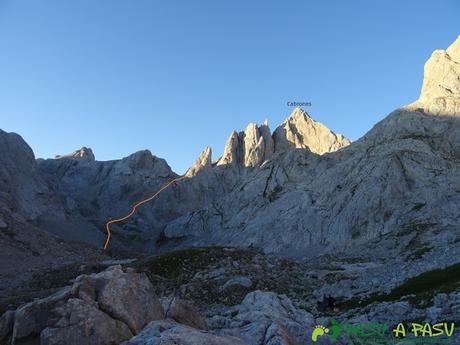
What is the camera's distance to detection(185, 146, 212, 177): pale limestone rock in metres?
171

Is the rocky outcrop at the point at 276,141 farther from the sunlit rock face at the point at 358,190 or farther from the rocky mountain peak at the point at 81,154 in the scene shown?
the rocky mountain peak at the point at 81,154

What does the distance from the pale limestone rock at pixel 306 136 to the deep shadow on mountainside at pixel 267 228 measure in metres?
0.60

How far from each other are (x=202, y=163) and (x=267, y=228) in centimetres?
8480

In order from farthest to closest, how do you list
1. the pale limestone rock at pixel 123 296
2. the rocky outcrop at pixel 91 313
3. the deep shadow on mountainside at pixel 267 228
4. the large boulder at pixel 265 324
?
the deep shadow on mountainside at pixel 267 228
the pale limestone rock at pixel 123 296
the large boulder at pixel 265 324
the rocky outcrop at pixel 91 313

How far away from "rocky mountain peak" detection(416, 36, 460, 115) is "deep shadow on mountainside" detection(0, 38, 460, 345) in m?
0.44

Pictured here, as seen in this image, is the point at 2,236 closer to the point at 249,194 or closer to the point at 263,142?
the point at 249,194

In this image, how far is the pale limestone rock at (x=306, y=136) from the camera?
166000 mm

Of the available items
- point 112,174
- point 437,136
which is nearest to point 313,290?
point 437,136

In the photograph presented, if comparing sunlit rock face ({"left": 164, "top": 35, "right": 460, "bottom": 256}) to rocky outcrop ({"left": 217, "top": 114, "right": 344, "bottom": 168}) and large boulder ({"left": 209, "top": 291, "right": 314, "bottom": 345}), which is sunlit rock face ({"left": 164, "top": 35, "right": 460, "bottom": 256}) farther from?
large boulder ({"left": 209, "top": 291, "right": 314, "bottom": 345})

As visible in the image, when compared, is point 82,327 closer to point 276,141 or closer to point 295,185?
point 295,185

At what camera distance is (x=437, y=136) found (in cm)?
9762

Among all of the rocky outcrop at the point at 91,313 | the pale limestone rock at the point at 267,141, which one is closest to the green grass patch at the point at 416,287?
the rocky outcrop at the point at 91,313

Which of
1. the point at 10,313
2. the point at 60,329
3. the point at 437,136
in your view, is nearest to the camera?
the point at 60,329

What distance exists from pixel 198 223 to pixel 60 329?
10465cm
